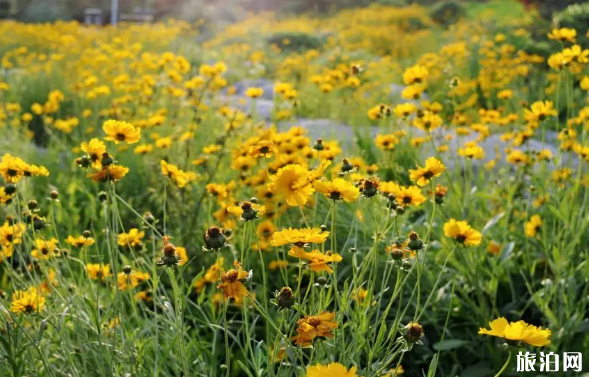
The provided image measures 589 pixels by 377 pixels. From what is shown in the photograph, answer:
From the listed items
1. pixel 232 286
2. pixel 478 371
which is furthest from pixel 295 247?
pixel 478 371

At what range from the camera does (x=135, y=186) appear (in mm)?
3627

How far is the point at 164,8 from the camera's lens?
68.7 feet

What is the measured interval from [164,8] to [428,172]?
2055cm

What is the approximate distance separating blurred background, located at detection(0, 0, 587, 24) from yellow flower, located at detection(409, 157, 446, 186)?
Result: 1364cm

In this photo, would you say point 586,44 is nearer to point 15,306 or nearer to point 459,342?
point 459,342

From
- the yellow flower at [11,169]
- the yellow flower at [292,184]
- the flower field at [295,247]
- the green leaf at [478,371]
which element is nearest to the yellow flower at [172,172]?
the flower field at [295,247]

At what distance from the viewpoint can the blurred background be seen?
57.0 ft

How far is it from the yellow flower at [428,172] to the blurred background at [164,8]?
13642 mm

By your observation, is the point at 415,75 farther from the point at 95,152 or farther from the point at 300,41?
the point at 300,41

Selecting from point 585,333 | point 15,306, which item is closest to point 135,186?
point 15,306

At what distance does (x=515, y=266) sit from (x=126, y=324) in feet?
4.84

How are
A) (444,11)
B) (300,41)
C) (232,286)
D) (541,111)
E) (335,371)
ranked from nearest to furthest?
(335,371)
(232,286)
(541,111)
(300,41)
(444,11)

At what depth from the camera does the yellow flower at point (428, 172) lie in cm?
163

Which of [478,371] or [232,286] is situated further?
[478,371]
